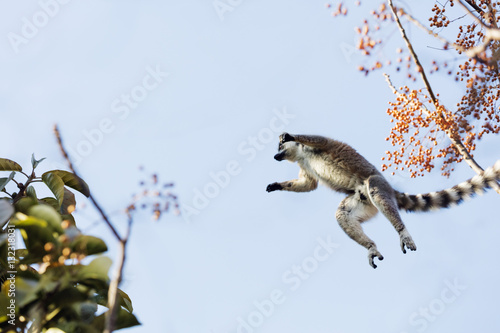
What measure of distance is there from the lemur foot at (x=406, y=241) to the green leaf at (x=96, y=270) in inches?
166

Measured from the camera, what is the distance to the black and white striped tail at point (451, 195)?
6.44 m

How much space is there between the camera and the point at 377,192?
6.80 metres

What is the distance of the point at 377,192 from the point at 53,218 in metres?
4.85

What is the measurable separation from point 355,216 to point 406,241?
3.67 feet

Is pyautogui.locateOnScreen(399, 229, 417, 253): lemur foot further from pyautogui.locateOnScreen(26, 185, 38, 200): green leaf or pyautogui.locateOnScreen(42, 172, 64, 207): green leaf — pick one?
pyautogui.locateOnScreen(26, 185, 38, 200): green leaf

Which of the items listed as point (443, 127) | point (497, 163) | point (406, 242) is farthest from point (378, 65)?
point (497, 163)

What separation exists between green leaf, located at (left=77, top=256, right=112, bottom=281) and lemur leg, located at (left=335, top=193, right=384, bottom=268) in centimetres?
447

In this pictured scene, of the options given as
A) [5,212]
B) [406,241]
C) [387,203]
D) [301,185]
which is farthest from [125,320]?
[301,185]

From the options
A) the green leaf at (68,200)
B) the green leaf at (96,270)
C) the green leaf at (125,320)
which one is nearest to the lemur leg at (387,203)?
the green leaf at (125,320)

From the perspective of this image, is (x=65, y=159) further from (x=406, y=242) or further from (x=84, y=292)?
(x=406, y=242)

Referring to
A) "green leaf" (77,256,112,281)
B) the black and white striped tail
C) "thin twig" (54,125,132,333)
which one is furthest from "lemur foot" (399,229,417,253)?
"thin twig" (54,125,132,333)

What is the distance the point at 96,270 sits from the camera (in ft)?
9.38

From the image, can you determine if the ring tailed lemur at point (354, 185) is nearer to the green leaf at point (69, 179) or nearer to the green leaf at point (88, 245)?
the green leaf at point (69, 179)

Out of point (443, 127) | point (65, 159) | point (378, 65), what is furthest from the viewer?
point (443, 127)
